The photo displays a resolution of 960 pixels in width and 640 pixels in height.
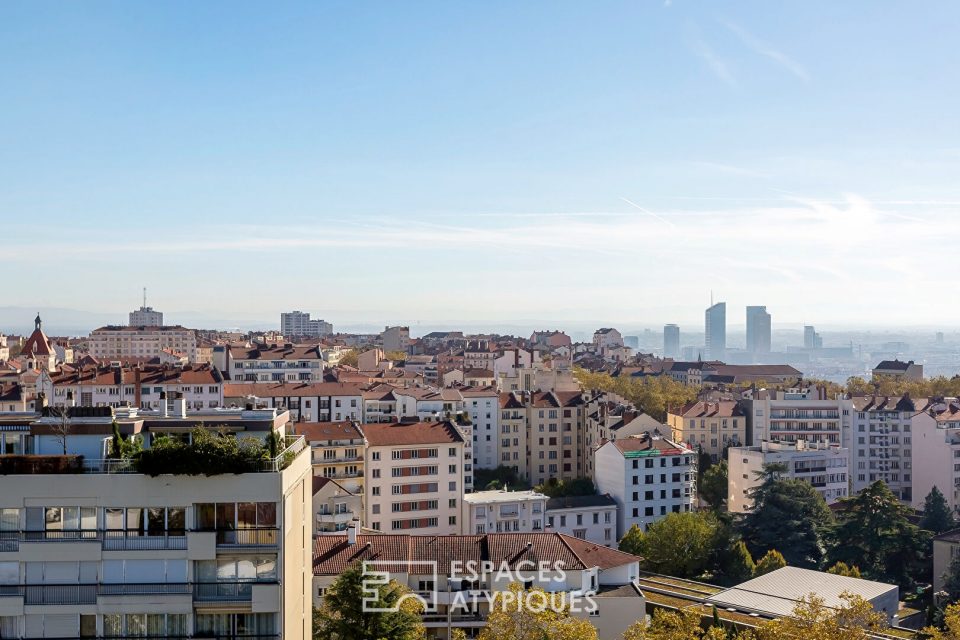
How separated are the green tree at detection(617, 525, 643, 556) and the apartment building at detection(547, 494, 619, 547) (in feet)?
13.3

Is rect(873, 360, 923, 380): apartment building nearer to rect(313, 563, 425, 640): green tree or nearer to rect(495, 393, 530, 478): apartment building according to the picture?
rect(495, 393, 530, 478): apartment building

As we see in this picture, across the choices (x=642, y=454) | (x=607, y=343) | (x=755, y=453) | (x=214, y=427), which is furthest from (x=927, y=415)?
(x=607, y=343)

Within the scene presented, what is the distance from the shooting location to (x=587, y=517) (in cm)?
5281

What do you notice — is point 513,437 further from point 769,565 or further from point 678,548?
point 769,565

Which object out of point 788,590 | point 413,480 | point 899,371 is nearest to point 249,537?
point 788,590

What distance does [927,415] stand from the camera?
6900 cm

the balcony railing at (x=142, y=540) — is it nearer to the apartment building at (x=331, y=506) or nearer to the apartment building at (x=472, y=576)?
the apartment building at (x=472, y=576)

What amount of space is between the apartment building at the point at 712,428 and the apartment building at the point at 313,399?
24.2 m

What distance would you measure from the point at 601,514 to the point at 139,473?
136 feet

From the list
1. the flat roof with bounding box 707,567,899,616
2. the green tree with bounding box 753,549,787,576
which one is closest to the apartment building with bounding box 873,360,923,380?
the green tree with bounding box 753,549,787,576

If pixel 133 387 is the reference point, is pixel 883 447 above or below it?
below

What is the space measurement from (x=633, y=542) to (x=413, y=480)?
11.3 metres

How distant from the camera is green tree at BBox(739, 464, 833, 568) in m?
50.6

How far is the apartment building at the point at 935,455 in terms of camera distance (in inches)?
2606
